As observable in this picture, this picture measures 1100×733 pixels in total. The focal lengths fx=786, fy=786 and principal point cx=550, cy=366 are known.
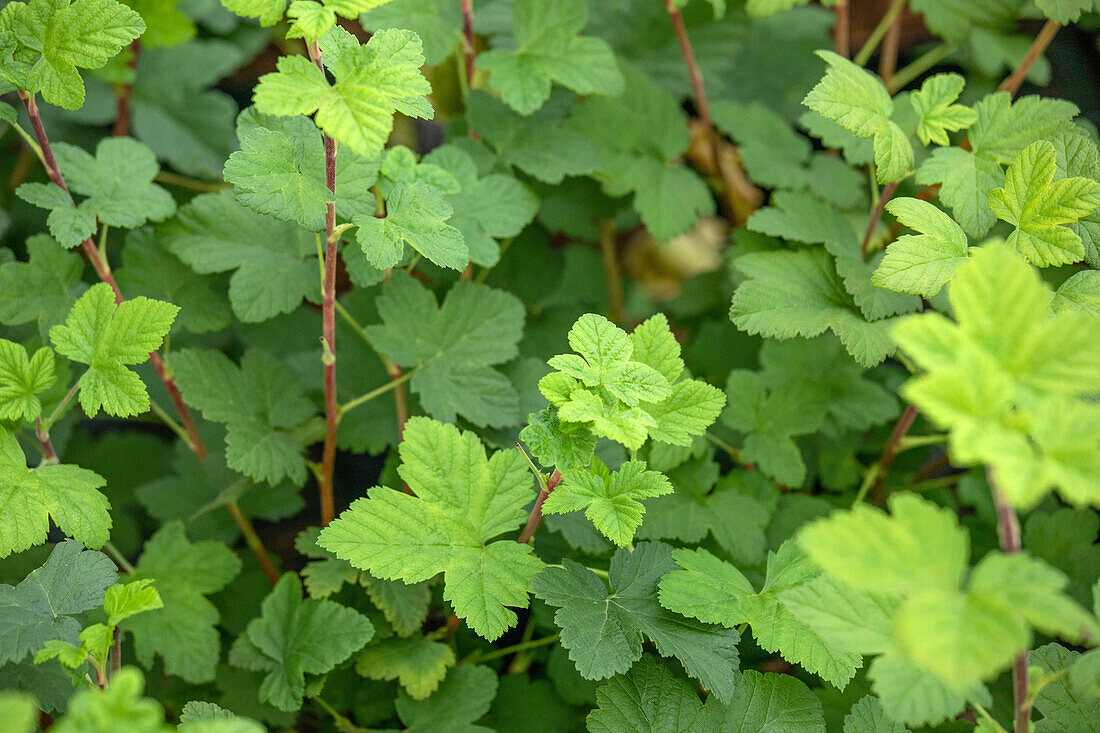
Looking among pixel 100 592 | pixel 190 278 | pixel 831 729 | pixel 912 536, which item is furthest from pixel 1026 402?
pixel 190 278

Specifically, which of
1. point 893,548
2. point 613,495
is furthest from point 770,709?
point 893,548

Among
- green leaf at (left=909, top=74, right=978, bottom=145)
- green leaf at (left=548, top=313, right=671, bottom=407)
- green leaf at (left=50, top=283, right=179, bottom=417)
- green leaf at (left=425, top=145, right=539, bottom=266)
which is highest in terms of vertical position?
Result: green leaf at (left=909, top=74, right=978, bottom=145)

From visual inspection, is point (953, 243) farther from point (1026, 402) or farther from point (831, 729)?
point (831, 729)

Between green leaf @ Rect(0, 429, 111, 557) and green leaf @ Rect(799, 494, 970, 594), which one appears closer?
green leaf @ Rect(799, 494, 970, 594)

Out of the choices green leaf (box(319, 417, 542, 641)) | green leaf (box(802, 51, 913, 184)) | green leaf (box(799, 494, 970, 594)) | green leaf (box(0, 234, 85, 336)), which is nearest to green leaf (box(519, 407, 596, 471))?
green leaf (box(319, 417, 542, 641))

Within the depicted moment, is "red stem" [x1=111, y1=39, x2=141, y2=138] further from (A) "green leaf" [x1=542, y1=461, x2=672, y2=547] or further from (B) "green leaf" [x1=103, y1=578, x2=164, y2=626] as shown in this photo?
(A) "green leaf" [x1=542, y1=461, x2=672, y2=547]

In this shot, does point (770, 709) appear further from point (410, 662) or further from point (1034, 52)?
point (1034, 52)

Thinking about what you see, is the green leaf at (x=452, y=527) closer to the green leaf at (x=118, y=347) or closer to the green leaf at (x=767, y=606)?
the green leaf at (x=767, y=606)

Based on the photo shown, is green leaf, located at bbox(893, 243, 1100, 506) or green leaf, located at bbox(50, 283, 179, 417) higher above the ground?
green leaf, located at bbox(893, 243, 1100, 506)
